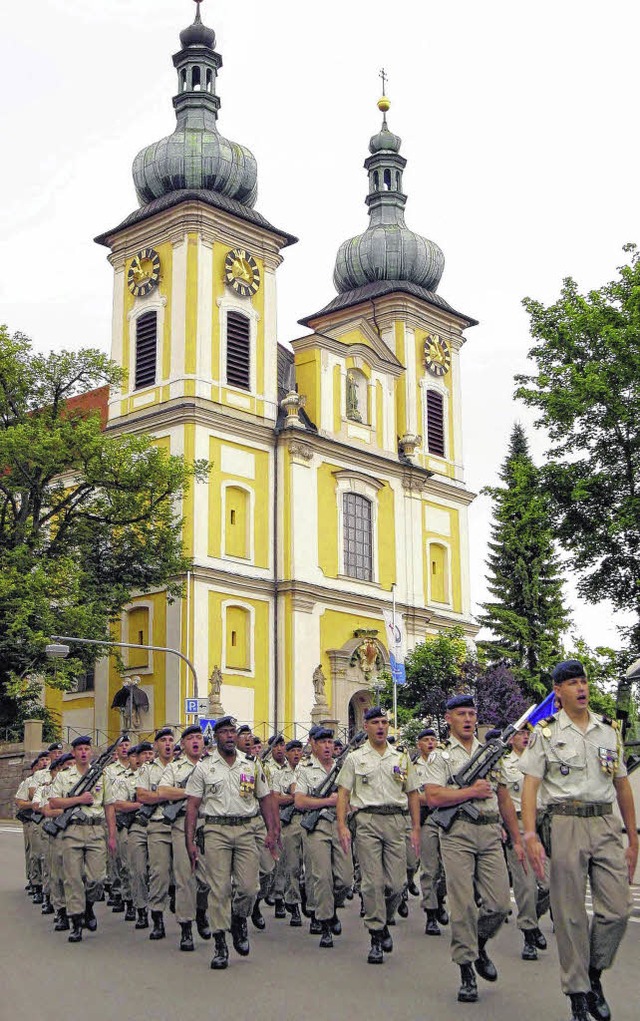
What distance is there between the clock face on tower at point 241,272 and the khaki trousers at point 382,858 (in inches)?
1357

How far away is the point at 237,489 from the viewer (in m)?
42.5

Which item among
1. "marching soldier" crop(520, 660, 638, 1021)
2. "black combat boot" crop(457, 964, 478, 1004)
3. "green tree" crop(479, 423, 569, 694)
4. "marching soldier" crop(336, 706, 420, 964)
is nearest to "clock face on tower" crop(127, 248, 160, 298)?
"green tree" crop(479, 423, 569, 694)

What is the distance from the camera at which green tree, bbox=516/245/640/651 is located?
89.5 feet

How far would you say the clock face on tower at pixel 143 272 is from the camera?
43.8 m

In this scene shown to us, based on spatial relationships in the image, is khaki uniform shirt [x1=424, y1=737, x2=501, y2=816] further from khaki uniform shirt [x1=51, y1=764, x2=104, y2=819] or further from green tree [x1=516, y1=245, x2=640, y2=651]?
green tree [x1=516, y1=245, x2=640, y2=651]

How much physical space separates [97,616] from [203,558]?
5.93 meters

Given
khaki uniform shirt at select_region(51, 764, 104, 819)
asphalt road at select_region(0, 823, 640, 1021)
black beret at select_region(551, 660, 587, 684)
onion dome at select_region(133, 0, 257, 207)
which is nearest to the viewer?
black beret at select_region(551, 660, 587, 684)

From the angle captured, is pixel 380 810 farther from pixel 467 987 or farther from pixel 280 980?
pixel 467 987

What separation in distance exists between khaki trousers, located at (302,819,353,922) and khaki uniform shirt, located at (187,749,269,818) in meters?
1.35

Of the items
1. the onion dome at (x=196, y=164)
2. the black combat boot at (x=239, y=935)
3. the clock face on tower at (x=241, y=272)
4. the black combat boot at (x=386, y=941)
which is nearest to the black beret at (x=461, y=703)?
the black combat boot at (x=386, y=941)

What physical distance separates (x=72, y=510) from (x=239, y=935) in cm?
2722

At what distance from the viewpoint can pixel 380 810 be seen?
10609 millimetres

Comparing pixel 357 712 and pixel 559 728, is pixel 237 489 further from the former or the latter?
pixel 559 728

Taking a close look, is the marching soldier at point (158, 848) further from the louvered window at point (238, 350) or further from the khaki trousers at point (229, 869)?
the louvered window at point (238, 350)
